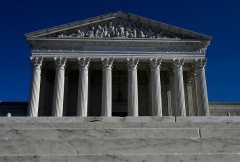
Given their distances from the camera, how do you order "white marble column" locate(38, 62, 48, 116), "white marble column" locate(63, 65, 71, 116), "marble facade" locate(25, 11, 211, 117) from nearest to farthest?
"marble facade" locate(25, 11, 211, 117) < "white marble column" locate(38, 62, 48, 116) < "white marble column" locate(63, 65, 71, 116)

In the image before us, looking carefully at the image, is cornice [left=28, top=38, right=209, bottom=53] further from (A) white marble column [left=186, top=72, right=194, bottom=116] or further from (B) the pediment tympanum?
(A) white marble column [left=186, top=72, right=194, bottom=116]

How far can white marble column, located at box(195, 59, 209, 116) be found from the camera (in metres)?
34.5

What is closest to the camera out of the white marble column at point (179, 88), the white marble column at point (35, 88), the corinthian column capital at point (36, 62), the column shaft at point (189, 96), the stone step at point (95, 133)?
the stone step at point (95, 133)

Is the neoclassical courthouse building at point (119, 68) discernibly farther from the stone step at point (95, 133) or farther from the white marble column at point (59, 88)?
the stone step at point (95, 133)

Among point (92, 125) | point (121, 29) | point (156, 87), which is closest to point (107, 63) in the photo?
point (121, 29)

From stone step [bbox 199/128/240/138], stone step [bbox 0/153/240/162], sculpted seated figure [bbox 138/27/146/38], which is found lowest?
stone step [bbox 0/153/240/162]

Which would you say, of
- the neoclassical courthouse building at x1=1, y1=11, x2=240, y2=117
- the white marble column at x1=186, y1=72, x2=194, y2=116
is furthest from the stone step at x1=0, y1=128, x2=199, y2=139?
the white marble column at x1=186, y1=72, x2=194, y2=116

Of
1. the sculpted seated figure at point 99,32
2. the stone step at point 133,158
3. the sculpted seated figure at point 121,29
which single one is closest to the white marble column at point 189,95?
the sculpted seated figure at point 121,29

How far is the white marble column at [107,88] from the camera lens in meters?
34.3

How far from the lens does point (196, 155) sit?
8.92m

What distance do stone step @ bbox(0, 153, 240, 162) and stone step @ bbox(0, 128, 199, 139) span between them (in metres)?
2.09

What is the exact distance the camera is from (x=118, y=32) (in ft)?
123

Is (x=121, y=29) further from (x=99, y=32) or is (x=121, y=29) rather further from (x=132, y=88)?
(x=132, y=88)

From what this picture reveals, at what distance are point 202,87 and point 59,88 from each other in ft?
58.9
